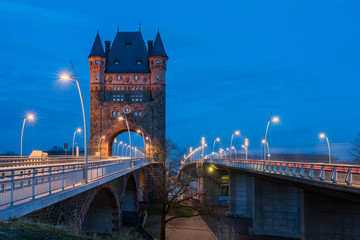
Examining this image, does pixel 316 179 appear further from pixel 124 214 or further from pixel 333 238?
pixel 124 214

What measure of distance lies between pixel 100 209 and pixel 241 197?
2631cm

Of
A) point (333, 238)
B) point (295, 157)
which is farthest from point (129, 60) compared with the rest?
point (333, 238)

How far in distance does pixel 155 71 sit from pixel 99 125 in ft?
54.9

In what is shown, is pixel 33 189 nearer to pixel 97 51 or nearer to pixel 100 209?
pixel 100 209

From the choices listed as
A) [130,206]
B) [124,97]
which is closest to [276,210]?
[130,206]

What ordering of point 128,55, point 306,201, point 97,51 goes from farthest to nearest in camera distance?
point 128,55, point 97,51, point 306,201

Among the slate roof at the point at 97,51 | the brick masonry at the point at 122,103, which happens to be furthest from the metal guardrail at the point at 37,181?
the slate roof at the point at 97,51

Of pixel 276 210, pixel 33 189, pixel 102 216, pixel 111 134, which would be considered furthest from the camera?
pixel 111 134

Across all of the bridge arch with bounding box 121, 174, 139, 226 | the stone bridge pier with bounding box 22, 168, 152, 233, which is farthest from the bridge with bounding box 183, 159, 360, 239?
the bridge arch with bounding box 121, 174, 139, 226

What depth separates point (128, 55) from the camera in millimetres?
91812

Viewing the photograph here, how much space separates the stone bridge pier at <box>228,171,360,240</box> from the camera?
25719 millimetres

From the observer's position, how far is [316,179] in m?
21.2

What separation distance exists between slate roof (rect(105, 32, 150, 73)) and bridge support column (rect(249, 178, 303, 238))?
5322 centimetres

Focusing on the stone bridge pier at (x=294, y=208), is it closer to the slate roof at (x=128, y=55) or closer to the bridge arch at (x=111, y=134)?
the bridge arch at (x=111, y=134)
